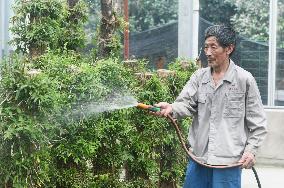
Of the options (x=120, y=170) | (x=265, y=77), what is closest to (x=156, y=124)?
(x=120, y=170)

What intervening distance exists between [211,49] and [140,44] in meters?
5.55

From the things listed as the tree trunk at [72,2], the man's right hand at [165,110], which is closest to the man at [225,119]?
the man's right hand at [165,110]

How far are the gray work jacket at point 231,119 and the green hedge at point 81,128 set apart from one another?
3.22ft

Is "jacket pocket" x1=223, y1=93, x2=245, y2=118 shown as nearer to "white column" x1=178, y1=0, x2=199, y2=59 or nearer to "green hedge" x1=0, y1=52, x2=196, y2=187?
"green hedge" x1=0, y1=52, x2=196, y2=187

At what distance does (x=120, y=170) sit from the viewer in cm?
592

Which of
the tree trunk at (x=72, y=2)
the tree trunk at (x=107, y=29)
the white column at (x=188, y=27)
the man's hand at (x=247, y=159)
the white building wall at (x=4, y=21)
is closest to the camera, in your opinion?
the man's hand at (x=247, y=159)

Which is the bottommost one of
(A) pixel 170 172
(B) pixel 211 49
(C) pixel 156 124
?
(A) pixel 170 172

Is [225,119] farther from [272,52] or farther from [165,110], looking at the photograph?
[272,52]

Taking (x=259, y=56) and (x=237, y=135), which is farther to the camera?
(x=259, y=56)

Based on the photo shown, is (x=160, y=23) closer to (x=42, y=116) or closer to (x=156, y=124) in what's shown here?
(x=156, y=124)

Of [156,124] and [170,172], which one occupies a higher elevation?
[156,124]

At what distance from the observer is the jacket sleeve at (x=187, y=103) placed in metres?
4.87

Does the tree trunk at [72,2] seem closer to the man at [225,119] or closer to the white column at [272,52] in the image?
the man at [225,119]

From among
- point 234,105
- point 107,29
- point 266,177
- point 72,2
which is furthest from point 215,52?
point 266,177
